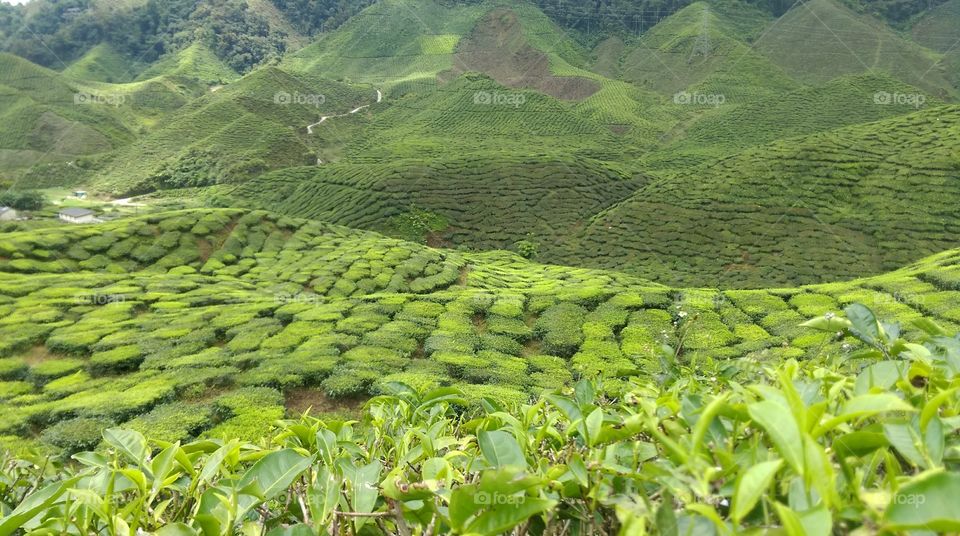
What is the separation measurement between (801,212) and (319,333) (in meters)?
22.4

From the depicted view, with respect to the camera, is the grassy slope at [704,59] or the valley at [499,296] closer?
the valley at [499,296]

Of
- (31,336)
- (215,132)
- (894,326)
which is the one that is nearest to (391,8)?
(215,132)

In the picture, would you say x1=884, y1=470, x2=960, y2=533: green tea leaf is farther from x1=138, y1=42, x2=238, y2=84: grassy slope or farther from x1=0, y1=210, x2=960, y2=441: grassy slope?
x1=138, y1=42, x2=238, y2=84: grassy slope

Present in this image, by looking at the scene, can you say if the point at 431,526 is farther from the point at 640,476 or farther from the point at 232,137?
→ the point at 232,137

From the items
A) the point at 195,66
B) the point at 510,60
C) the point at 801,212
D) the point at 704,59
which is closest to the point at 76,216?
the point at 801,212

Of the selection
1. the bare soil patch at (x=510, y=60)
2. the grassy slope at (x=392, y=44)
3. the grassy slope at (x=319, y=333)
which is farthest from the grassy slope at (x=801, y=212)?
the grassy slope at (x=392, y=44)

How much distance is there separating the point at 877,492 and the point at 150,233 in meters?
20.7

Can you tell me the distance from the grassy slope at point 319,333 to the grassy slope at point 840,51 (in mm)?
59878

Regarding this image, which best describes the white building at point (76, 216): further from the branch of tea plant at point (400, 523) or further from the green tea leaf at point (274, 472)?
the branch of tea plant at point (400, 523)

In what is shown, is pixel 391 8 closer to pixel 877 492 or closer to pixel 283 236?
pixel 283 236

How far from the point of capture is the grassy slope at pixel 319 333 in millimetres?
7609

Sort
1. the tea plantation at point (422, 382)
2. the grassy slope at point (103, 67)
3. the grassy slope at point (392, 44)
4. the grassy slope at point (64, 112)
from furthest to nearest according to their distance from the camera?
the grassy slope at point (103, 67) → the grassy slope at point (392, 44) → the grassy slope at point (64, 112) → the tea plantation at point (422, 382)

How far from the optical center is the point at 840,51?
61.2 meters

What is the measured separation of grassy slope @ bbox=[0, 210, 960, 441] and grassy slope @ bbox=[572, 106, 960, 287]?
288 inches
